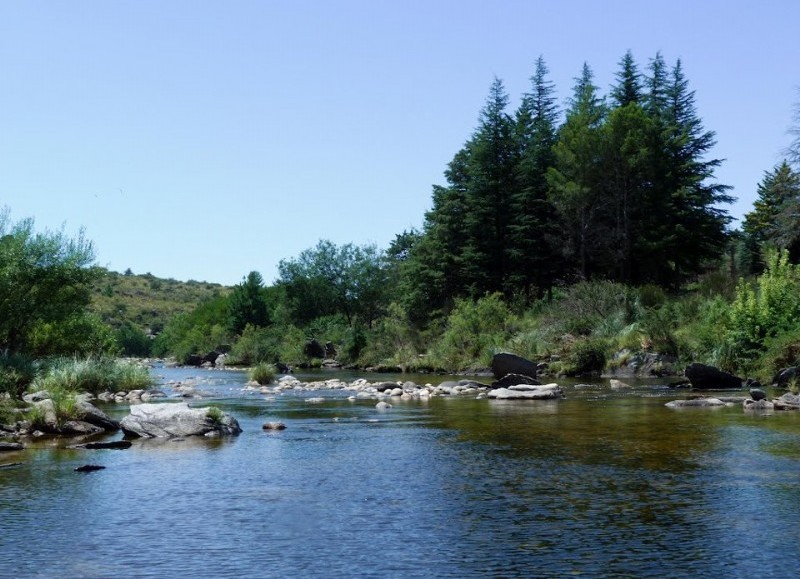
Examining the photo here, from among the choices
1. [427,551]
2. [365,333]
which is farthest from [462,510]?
[365,333]

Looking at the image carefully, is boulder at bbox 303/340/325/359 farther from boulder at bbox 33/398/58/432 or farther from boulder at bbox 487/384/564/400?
boulder at bbox 33/398/58/432

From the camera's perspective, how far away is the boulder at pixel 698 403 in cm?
2516

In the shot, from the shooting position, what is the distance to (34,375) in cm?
2952

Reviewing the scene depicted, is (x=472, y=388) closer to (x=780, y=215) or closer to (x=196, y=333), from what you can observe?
(x=780, y=215)

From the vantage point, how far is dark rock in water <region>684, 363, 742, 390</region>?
32.0 metres

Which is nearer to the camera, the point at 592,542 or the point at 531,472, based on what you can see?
the point at 592,542

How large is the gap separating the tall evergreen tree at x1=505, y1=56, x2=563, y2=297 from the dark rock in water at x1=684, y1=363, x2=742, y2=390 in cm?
3040

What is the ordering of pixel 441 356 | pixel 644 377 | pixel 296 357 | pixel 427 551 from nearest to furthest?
pixel 427 551, pixel 644 377, pixel 441 356, pixel 296 357

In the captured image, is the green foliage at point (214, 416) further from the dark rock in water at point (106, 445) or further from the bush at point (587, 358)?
the bush at point (587, 358)

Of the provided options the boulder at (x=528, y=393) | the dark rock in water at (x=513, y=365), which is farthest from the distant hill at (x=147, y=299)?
the boulder at (x=528, y=393)

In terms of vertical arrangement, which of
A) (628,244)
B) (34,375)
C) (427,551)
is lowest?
(427,551)

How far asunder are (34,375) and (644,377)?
26.8 metres

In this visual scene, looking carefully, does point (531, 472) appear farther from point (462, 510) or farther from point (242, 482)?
point (242, 482)

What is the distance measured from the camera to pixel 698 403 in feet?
83.5
